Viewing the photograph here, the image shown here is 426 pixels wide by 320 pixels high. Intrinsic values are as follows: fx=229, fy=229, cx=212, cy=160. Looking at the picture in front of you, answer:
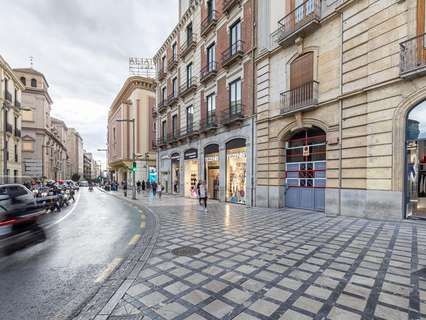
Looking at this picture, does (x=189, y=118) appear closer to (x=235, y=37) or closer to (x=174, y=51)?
(x=235, y=37)

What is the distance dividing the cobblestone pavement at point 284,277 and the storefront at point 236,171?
28.3 ft

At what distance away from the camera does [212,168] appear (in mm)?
19547

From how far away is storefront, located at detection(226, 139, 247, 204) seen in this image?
1569 cm

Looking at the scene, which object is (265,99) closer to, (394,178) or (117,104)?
(394,178)

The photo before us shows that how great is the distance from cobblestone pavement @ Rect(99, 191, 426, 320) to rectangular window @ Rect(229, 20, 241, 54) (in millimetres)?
13840

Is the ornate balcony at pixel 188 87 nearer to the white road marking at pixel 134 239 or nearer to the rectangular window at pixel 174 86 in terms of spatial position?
the rectangular window at pixel 174 86

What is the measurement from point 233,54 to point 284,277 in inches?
592

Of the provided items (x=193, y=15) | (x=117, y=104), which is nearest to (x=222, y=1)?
(x=193, y=15)

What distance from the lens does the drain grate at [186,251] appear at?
5320 millimetres

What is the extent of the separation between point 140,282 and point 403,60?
11.0m

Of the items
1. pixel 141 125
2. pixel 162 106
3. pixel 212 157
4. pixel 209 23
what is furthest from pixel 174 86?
pixel 141 125

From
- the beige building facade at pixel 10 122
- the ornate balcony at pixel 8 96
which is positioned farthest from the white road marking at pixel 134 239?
the ornate balcony at pixel 8 96

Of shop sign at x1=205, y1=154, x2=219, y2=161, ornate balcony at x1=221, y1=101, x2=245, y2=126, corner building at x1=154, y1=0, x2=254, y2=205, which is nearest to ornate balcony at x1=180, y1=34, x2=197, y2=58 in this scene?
corner building at x1=154, y1=0, x2=254, y2=205

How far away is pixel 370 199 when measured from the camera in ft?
Answer: 30.2
